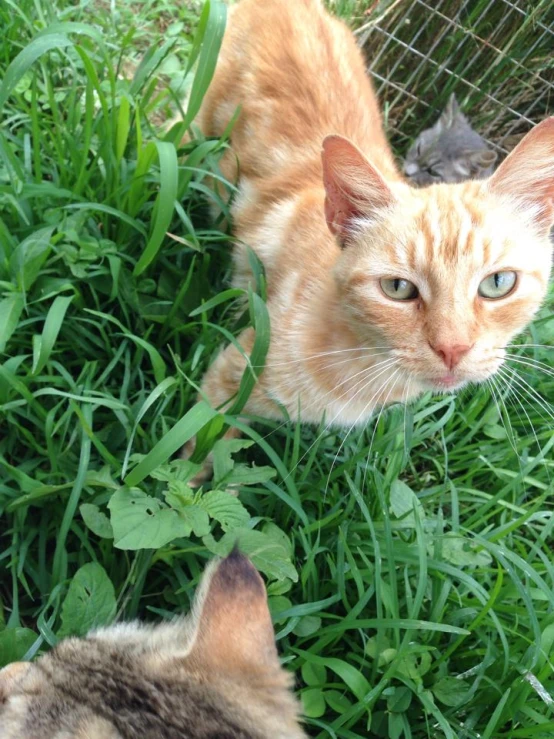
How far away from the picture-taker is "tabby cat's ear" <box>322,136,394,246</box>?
1.74 metres

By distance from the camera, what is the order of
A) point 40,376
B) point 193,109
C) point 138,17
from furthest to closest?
point 138,17
point 193,109
point 40,376

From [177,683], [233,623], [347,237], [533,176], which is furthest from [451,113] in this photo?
[177,683]

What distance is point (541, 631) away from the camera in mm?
1989

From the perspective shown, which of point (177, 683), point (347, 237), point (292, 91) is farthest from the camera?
point (292, 91)

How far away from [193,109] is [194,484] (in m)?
1.40

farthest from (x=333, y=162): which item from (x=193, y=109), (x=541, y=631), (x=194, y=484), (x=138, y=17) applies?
(x=138, y=17)

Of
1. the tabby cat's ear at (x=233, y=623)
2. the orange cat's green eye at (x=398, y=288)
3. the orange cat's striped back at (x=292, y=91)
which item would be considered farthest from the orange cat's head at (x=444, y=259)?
the tabby cat's ear at (x=233, y=623)

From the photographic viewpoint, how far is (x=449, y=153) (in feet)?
12.2

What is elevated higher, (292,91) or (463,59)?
(463,59)

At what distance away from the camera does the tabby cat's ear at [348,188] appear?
1.74 metres

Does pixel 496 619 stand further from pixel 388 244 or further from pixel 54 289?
pixel 54 289

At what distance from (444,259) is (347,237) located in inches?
12.9

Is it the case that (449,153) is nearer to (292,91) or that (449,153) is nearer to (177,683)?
(292,91)

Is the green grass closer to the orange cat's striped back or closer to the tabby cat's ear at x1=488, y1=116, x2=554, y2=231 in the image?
the orange cat's striped back
